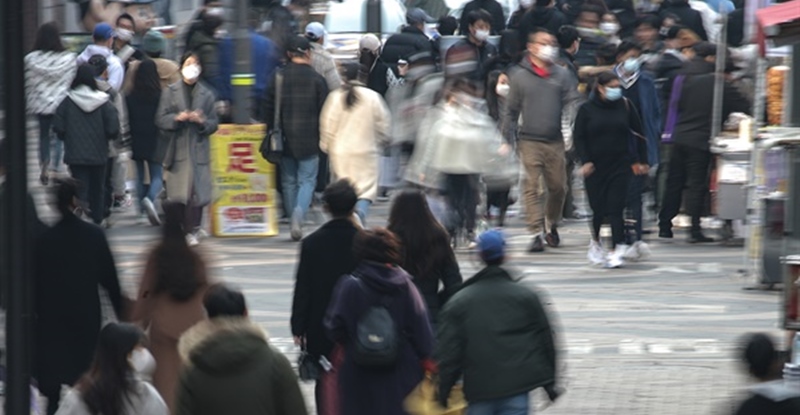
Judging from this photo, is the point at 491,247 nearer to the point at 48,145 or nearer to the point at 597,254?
the point at 597,254

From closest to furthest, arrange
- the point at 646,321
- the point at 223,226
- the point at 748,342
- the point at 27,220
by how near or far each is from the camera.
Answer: the point at 27,220, the point at 748,342, the point at 646,321, the point at 223,226

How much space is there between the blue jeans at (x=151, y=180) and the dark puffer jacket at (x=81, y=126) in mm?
1325

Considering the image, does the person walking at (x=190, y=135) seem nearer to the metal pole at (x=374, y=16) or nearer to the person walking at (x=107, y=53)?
the person walking at (x=107, y=53)

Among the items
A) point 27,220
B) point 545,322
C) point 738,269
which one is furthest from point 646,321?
point 27,220

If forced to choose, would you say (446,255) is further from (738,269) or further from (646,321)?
(738,269)

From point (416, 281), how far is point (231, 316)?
7.56ft

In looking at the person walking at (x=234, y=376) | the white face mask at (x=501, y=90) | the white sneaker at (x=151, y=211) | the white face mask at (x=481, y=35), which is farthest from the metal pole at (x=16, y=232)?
the white face mask at (x=481, y=35)

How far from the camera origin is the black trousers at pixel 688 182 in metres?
18.2

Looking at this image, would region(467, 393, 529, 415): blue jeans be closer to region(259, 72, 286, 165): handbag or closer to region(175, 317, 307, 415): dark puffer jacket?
region(175, 317, 307, 415): dark puffer jacket

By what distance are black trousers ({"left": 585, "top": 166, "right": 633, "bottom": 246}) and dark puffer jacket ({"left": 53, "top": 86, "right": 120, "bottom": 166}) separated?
172 inches

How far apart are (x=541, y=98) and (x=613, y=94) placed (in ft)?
3.09

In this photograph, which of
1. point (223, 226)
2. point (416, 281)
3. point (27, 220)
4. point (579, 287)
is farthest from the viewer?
point (223, 226)

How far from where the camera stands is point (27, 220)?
6004 millimetres

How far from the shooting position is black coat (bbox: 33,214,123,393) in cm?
930
